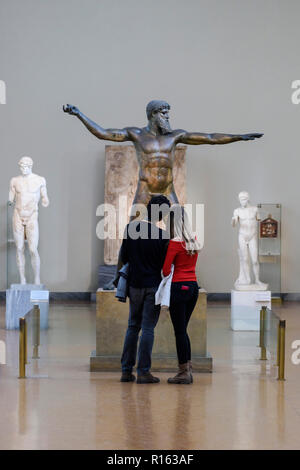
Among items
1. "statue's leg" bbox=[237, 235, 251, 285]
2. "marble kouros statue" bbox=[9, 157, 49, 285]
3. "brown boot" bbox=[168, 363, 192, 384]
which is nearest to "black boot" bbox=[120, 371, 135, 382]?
"brown boot" bbox=[168, 363, 192, 384]

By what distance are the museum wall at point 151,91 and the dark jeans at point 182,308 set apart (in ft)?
28.0

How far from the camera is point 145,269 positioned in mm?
7324

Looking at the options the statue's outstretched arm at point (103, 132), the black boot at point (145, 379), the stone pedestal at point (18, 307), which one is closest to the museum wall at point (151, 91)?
the stone pedestal at point (18, 307)

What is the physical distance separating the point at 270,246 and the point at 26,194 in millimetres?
5366

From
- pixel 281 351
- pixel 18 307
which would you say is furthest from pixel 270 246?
pixel 281 351

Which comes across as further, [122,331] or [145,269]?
[122,331]

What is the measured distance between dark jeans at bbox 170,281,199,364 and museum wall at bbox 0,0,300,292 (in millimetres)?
8548

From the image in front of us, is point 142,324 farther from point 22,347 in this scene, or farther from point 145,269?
point 22,347

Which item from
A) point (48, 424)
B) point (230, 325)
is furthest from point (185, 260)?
point (230, 325)

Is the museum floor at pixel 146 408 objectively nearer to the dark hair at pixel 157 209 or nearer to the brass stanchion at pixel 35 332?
the brass stanchion at pixel 35 332

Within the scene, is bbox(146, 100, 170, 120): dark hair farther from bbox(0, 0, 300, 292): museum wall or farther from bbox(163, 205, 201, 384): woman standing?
bbox(0, 0, 300, 292): museum wall

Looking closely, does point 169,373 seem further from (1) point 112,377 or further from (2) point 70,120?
(2) point 70,120

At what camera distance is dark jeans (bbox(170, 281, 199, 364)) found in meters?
7.18
